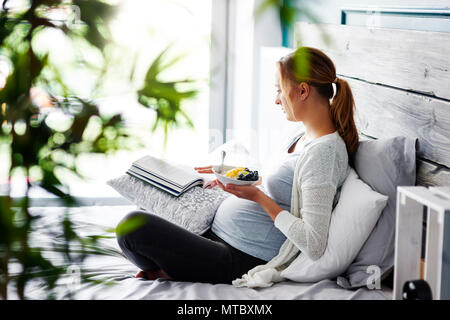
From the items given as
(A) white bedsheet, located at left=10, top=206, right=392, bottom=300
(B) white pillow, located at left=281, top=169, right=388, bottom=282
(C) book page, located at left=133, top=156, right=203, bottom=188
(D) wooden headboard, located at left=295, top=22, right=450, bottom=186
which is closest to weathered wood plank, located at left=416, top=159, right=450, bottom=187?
(D) wooden headboard, located at left=295, top=22, right=450, bottom=186

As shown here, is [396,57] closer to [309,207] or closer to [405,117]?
[405,117]

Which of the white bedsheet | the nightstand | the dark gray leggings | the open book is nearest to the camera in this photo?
the nightstand

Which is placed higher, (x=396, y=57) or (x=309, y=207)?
(x=396, y=57)

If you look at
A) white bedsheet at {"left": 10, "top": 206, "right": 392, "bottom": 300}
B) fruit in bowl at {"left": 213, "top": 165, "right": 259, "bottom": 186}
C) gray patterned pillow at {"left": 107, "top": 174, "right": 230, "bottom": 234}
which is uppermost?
fruit in bowl at {"left": 213, "top": 165, "right": 259, "bottom": 186}

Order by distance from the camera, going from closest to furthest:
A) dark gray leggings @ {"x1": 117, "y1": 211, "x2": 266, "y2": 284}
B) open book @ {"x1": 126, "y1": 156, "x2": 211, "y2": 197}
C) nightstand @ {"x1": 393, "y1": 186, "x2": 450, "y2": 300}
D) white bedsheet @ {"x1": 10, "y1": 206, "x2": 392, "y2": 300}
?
nightstand @ {"x1": 393, "y1": 186, "x2": 450, "y2": 300} < white bedsheet @ {"x1": 10, "y1": 206, "x2": 392, "y2": 300} < dark gray leggings @ {"x1": 117, "y1": 211, "x2": 266, "y2": 284} < open book @ {"x1": 126, "y1": 156, "x2": 211, "y2": 197}

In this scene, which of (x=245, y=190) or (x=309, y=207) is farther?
(x=245, y=190)

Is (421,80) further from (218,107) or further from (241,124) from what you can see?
(218,107)

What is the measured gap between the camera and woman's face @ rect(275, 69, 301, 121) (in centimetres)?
189

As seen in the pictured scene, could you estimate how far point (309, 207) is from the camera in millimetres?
Result: 1659

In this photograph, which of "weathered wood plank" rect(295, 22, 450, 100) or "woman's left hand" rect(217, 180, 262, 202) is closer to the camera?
"weathered wood plank" rect(295, 22, 450, 100)

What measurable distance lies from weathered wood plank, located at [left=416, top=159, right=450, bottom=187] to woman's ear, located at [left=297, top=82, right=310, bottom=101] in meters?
0.42

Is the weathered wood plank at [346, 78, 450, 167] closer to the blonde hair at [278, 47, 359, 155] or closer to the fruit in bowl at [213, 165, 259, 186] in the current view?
the blonde hair at [278, 47, 359, 155]

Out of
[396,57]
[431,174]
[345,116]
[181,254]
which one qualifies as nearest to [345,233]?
[431,174]

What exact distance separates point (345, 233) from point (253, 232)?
330 mm
